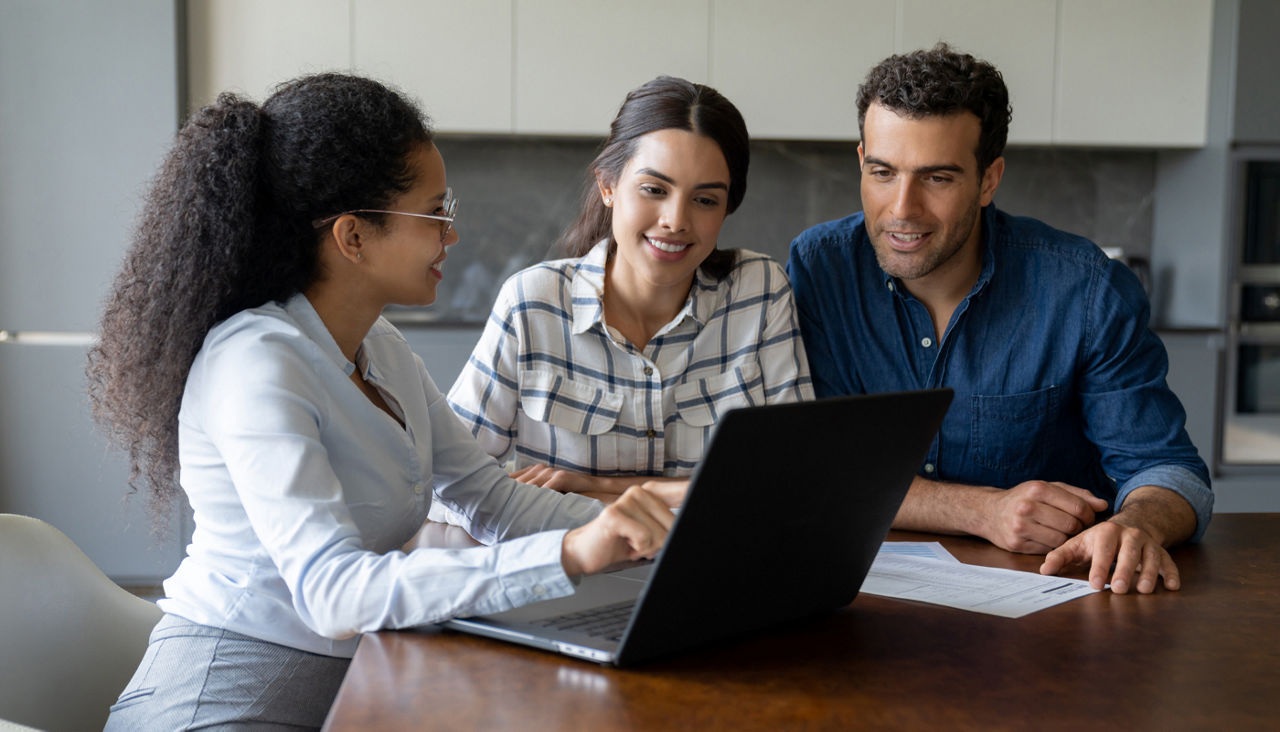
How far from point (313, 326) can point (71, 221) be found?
9.03 ft

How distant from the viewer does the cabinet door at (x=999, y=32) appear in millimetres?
3773

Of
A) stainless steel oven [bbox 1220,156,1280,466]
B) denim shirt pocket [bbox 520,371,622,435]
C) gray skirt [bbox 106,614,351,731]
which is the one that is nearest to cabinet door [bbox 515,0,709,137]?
→ stainless steel oven [bbox 1220,156,1280,466]

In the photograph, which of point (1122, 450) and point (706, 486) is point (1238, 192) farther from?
point (706, 486)

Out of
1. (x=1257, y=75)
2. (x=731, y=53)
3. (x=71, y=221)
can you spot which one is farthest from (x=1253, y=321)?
(x=71, y=221)

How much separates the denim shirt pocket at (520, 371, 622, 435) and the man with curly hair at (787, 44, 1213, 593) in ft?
A: 1.27

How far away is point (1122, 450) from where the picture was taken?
5.64 feet

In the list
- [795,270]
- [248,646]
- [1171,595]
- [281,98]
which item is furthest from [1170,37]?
[248,646]

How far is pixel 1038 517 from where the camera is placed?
1.36m

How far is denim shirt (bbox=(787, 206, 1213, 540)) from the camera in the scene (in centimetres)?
175

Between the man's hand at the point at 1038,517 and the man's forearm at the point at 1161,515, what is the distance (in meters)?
0.04

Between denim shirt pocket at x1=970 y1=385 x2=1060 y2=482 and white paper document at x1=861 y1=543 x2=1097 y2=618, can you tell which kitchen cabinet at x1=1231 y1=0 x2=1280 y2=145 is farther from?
white paper document at x1=861 y1=543 x2=1097 y2=618

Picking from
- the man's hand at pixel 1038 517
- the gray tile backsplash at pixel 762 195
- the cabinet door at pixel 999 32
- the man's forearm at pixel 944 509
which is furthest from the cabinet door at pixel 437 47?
the man's hand at pixel 1038 517

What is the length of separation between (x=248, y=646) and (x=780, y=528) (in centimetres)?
59

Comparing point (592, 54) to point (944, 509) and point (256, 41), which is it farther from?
point (944, 509)
